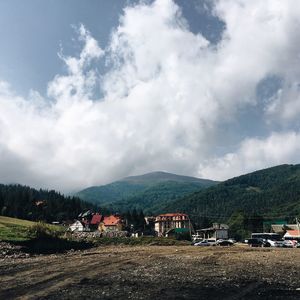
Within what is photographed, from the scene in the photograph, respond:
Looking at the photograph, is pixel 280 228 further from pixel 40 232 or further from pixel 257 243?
pixel 40 232

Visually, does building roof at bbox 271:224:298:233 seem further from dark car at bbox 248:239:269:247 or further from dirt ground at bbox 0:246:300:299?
dirt ground at bbox 0:246:300:299

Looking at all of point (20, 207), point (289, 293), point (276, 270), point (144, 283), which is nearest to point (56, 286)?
point (144, 283)

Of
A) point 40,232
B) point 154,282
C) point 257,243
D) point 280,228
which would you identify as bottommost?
point 154,282

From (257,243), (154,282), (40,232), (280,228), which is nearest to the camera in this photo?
(154,282)

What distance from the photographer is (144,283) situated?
26.6 m

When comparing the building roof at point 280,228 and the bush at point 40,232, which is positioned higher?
the building roof at point 280,228

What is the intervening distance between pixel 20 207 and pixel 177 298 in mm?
177191

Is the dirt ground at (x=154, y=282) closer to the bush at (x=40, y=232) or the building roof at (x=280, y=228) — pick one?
the bush at (x=40, y=232)

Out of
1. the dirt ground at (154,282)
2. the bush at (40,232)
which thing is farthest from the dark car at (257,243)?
the dirt ground at (154,282)

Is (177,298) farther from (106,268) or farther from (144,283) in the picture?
(106,268)

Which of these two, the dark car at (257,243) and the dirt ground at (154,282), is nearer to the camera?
the dirt ground at (154,282)

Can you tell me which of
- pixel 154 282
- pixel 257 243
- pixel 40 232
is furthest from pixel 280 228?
pixel 154 282

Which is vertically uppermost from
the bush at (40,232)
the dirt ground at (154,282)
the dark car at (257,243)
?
the bush at (40,232)

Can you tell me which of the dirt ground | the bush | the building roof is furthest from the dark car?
the building roof
